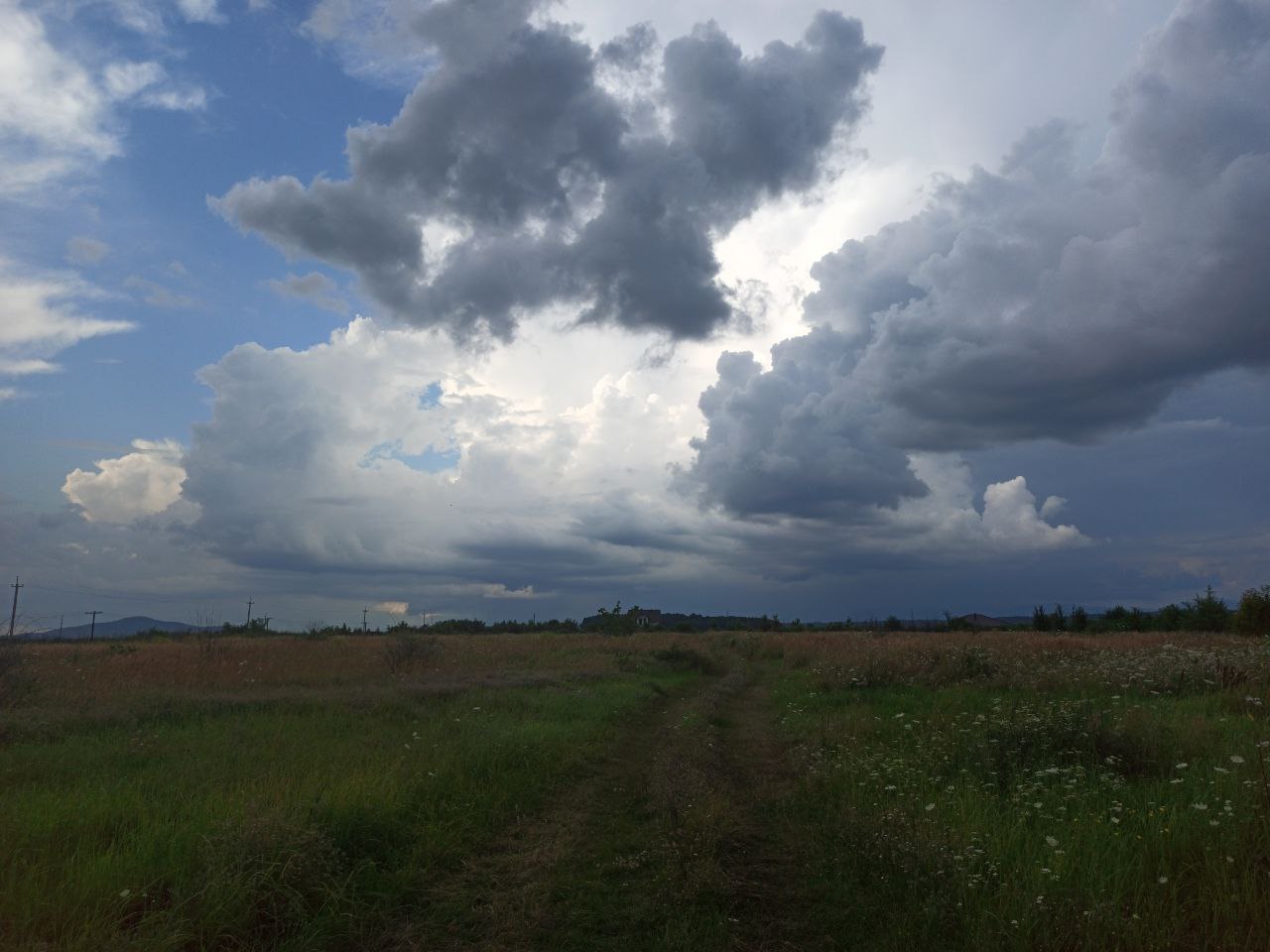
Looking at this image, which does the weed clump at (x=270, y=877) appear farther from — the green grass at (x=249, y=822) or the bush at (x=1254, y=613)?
the bush at (x=1254, y=613)

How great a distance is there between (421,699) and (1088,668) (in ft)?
49.6

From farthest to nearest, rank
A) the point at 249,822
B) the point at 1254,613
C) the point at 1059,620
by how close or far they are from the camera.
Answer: the point at 1059,620, the point at 1254,613, the point at 249,822

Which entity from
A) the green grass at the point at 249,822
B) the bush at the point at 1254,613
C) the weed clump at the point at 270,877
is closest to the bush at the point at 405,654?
the green grass at the point at 249,822

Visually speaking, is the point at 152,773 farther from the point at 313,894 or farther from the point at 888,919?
the point at 888,919

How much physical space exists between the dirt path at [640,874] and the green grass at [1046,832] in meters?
0.52

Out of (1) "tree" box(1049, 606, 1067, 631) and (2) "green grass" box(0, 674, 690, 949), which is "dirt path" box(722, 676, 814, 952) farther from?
(1) "tree" box(1049, 606, 1067, 631)

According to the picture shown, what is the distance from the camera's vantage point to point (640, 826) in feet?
27.0

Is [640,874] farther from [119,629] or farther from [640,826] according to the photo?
[119,629]

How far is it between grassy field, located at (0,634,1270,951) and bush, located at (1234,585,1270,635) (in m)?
24.3

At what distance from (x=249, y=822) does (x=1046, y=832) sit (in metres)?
6.84

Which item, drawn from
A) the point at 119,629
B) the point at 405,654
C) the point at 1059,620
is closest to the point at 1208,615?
the point at 1059,620

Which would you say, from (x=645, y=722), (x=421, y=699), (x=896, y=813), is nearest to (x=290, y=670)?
(x=421, y=699)

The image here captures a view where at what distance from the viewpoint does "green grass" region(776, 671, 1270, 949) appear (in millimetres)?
5047

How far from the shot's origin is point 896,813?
7316 millimetres
